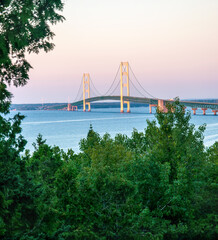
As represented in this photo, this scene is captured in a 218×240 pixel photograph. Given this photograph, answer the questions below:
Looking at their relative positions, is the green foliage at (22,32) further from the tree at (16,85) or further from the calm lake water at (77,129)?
the calm lake water at (77,129)

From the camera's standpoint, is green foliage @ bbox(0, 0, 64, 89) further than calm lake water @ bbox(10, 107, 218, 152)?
No

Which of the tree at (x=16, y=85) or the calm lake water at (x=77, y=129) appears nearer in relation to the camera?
the tree at (x=16, y=85)

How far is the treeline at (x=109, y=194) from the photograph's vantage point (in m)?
8.12

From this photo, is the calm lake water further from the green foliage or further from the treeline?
the green foliage

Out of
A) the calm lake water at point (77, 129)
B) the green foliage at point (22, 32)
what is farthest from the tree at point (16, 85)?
the calm lake water at point (77, 129)

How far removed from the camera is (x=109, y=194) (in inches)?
546

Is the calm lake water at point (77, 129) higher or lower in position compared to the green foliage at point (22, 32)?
lower

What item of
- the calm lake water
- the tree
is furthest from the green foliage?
the calm lake water

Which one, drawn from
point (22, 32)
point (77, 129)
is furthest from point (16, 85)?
point (77, 129)

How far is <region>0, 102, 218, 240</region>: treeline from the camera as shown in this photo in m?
8.12

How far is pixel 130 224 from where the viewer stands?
1386 centimetres

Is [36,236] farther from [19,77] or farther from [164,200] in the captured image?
[164,200]

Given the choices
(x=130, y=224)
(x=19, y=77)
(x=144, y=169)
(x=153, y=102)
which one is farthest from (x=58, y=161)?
(x=153, y=102)

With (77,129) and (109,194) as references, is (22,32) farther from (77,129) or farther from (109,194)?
(77,129)
